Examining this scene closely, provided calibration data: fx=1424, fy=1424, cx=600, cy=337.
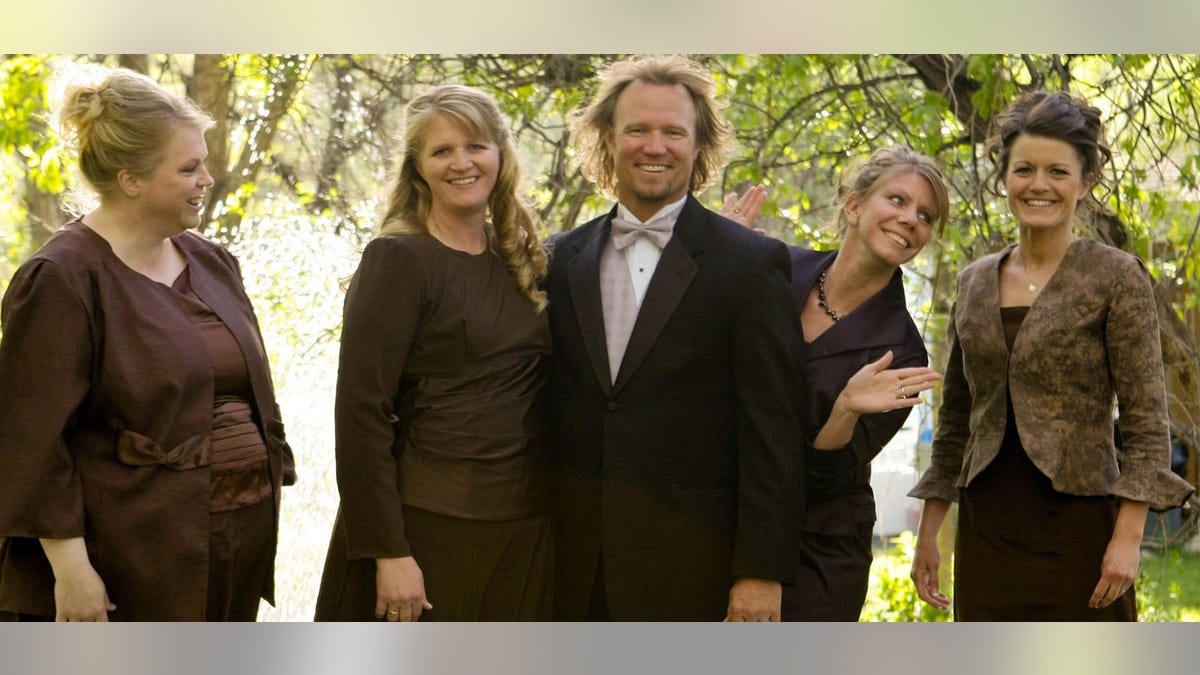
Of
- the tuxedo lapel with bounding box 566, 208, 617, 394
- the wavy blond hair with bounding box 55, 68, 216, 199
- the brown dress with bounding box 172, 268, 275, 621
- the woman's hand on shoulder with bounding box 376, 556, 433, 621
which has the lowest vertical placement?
the woman's hand on shoulder with bounding box 376, 556, 433, 621

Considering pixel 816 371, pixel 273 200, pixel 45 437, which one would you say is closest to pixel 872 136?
pixel 816 371

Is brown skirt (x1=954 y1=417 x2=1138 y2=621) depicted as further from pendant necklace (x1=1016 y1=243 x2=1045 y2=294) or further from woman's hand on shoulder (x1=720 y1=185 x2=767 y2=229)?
woman's hand on shoulder (x1=720 y1=185 x2=767 y2=229)

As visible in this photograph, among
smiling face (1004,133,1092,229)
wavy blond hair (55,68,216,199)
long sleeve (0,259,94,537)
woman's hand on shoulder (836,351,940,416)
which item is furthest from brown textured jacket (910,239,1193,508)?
long sleeve (0,259,94,537)

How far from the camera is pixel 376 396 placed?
396 centimetres

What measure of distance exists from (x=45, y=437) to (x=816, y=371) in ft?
6.99

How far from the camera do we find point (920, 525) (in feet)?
14.7

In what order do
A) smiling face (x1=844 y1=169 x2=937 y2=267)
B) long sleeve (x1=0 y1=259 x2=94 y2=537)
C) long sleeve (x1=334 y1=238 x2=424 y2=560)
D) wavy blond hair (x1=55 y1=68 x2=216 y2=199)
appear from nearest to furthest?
1. long sleeve (x1=0 y1=259 x2=94 y2=537)
2. wavy blond hair (x1=55 y1=68 x2=216 y2=199)
3. long sleeve (x1=334 y1=238 x2=424 y2=560)
4. smiling face (x1=844 y1=169 x2=937 y2=267)

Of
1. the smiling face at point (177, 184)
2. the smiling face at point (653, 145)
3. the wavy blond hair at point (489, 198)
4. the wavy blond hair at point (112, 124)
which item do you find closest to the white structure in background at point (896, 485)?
the smiling face at point (653, 145)

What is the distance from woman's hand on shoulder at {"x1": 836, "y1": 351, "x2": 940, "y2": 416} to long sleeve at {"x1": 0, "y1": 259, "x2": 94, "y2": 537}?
2115 millimetres

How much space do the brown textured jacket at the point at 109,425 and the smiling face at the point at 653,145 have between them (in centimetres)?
119

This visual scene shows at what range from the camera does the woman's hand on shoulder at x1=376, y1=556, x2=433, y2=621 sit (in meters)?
3.98

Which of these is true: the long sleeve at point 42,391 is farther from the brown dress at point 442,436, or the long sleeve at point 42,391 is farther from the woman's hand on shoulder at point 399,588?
the woman's hand on shoulder at point 399,588

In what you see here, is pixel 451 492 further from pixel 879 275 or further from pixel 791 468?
pixel 879 275

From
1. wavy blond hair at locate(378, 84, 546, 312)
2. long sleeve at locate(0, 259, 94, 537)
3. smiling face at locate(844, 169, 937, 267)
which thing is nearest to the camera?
long sleeve at locate(0, 259, 94, 537)
